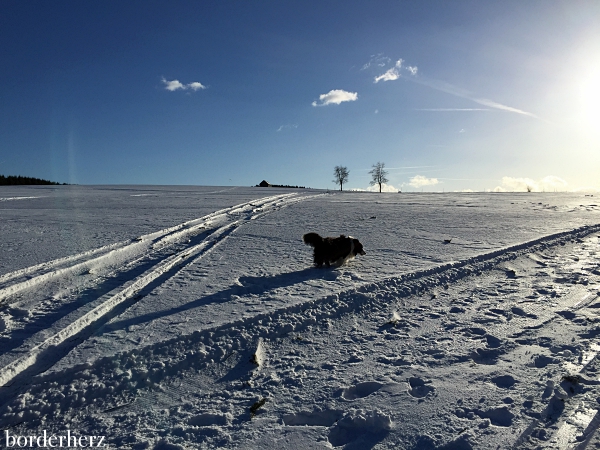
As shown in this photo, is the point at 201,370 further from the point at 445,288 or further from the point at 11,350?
the point at 445,288

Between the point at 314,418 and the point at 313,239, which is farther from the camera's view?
the point at 313,239

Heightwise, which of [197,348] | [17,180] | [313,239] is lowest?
[197,348]

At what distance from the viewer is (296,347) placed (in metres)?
3.63

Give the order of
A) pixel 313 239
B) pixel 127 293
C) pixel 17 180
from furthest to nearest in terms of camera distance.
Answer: pixel 17 180 < pixel 313 239 < pixel 127 293

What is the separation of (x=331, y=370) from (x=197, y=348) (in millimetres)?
1321

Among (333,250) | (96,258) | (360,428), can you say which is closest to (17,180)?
(96,258)

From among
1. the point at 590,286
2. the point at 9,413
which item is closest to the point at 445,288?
the point at 590,286

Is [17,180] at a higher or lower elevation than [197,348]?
higher

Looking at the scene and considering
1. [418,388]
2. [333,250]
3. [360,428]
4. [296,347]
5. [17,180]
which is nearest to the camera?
[360,428]

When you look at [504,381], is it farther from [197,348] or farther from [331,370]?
[197,348]

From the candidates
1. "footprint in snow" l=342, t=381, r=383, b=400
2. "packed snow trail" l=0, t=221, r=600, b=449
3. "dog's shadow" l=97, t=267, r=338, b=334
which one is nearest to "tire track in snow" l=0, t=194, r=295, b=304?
"dog's shadow" l=97, t=267, r=338, b=334

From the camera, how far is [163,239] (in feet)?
24.2

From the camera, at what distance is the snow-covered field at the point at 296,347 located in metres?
2.55

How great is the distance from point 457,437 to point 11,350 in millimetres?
3841
